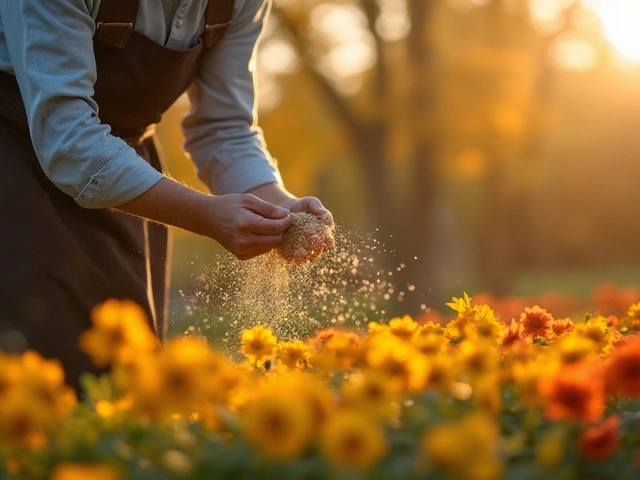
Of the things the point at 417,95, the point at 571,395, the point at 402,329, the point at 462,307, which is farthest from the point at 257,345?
the point at 417,95

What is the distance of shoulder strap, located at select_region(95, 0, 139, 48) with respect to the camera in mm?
2285

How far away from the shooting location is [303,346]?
193cm

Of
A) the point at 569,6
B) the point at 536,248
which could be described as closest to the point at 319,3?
the point at 569,6

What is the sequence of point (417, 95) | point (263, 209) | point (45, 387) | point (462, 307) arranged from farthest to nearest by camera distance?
point (417, 95) < point (263, 209) < point (462, 307) < point (45, 387)

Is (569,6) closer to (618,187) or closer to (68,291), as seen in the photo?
(68,291)

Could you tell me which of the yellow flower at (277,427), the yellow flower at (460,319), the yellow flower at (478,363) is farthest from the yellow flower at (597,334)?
the yellow flower at (277,427)

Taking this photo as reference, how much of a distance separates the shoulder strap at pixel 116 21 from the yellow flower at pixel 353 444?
165cm

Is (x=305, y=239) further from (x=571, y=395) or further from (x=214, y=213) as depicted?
(x=571, y=395)

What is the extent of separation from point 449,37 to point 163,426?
10659 millimetres

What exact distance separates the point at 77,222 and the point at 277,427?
1.60 meters

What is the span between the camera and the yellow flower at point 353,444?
3.20 feet

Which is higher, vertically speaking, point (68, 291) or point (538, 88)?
point (538, 88)

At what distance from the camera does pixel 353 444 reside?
986mm

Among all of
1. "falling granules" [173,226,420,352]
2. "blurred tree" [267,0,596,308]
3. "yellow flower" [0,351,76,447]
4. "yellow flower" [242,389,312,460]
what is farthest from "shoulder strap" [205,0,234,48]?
"blurred tree" [267,0,596,308]
